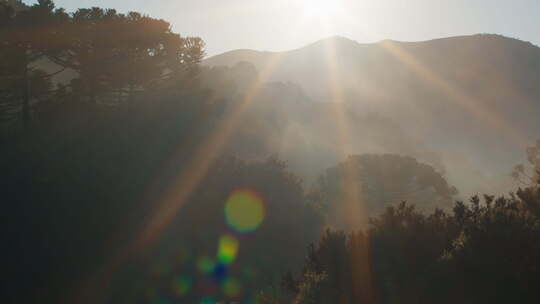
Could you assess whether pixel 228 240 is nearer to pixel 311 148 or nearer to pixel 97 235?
pixel 97 235

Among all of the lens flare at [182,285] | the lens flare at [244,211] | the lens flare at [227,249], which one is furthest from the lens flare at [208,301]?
the lens flare at [244,211]

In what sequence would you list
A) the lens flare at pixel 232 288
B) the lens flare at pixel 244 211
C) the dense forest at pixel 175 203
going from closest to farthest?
1. the dense forest at pixel 175 203
2. the lens flare at pixel 232 288
3. the lens flare at pixel 244 211

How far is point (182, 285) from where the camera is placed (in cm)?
2572

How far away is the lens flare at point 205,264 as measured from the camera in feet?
90.1

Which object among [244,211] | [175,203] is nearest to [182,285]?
[175,203]

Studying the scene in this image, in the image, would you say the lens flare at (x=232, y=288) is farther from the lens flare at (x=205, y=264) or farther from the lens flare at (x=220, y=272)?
the lens flare at (x=205, y=264)

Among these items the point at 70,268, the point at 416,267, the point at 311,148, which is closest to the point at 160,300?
the point at 70,268

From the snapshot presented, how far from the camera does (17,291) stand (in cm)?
2127

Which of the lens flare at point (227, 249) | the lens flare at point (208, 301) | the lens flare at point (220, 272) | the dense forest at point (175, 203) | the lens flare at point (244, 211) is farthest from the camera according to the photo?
the lens flare at point (244, 211)

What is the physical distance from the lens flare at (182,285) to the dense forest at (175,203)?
93mm

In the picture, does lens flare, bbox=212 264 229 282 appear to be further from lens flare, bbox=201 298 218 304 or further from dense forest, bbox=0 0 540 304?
lens flare, bbox=201 298 218 304

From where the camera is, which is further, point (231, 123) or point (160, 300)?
point (231, 123)

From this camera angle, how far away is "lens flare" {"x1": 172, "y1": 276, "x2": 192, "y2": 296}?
25219 millimetres

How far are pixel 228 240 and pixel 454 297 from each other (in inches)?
889
